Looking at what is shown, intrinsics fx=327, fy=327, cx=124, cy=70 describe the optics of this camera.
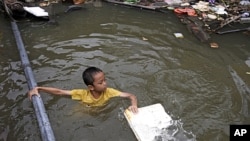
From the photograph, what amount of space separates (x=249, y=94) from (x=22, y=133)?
12.3ft

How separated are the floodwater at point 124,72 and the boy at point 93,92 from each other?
26 cm

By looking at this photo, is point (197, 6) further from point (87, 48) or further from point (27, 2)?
point (27, 2)

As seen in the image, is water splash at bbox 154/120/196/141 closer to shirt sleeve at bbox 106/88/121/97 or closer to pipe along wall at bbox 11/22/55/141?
shirt sleeve at bbox 106/88/121/97

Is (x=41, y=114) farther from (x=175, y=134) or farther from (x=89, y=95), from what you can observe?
(x=175, y=134)

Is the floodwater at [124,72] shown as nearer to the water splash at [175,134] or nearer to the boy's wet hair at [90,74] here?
the water splash at [175,134]

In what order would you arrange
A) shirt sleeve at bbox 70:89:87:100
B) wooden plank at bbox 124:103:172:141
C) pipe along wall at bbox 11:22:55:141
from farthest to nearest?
1. shirt sleeve at bbox 70:89:87:100
2. wooden plank at bbox 124:103:172:141
3. pipe along wall at bbox 11:22:55:141

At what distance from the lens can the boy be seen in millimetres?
4359

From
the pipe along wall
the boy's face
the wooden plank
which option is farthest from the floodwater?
the boy's face

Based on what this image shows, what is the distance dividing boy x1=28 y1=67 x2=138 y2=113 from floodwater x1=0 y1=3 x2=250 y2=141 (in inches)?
10.4

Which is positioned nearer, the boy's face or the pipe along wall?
the pipe along wall

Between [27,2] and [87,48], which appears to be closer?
[87,48]

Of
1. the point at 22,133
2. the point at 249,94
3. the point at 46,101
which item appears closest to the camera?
the point at 22,133

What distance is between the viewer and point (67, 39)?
7395 mm

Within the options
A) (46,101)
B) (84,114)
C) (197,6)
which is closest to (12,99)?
(46,101)
